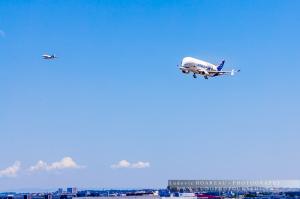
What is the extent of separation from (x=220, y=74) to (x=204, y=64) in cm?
448

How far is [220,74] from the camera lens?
12925 centimetres

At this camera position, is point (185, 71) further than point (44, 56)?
No

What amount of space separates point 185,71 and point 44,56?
41555 millimetres

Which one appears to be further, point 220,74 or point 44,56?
point 44,56

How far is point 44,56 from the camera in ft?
481

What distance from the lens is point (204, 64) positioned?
128m

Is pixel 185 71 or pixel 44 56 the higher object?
pixel 44 56

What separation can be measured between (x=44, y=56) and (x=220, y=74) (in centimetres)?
4537

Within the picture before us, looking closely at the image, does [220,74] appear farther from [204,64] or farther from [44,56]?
[44,56]

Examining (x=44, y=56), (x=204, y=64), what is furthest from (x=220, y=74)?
(x=44, y=56)

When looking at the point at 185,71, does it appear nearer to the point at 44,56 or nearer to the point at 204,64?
the point at 204,64

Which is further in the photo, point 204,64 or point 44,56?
point 44,56

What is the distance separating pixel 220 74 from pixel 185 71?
412 inches

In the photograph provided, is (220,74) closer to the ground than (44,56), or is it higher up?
closer to the ground
